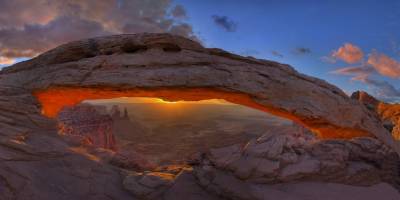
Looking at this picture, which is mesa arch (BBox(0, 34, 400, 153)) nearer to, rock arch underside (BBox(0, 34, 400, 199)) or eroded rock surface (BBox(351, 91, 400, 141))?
rock arch underside (BBox(0, 34, 400, 199))

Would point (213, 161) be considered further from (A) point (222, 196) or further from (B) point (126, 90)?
(B) point (126, 90)

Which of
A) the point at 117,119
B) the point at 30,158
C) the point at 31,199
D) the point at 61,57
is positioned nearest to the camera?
the point at 31,199

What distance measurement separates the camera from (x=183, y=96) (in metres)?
9.36

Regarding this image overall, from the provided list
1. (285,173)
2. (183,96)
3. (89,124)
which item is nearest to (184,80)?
(183,96)

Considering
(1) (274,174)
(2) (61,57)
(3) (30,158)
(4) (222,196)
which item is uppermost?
(2) (61,57)

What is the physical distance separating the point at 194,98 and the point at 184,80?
1228mm

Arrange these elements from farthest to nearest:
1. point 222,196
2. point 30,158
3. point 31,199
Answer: point 222,196 < point 30,158 < point 31,199

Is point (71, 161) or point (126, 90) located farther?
point (126, 90)

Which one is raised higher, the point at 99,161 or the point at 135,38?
the point at 135,38

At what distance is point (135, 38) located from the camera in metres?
9.30

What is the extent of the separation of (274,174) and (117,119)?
47811mm

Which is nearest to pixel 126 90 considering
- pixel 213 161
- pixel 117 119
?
pixel 213 161

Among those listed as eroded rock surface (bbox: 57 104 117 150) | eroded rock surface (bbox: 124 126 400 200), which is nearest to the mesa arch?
eroded rock surface (bbox: 124 126 400 200)

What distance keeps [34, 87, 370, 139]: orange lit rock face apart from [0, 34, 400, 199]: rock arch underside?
0.04 meters
